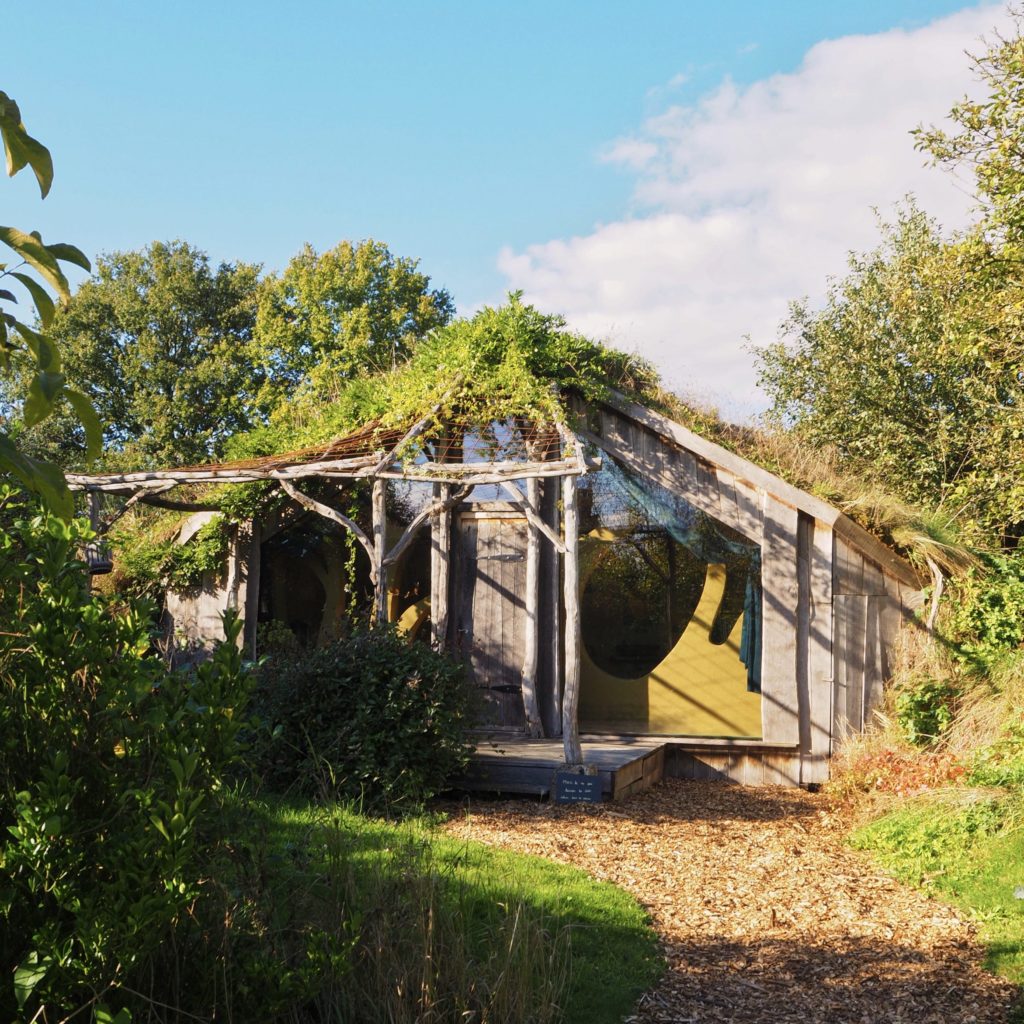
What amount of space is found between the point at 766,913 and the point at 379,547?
5.96 metres

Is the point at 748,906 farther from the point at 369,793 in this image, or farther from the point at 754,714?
the point at 754,714

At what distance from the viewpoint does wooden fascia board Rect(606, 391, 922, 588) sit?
10508mm

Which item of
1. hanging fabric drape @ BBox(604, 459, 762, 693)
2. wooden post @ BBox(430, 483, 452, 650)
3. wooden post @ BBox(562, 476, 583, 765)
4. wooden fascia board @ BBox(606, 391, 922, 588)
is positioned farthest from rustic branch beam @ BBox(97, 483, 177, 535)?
wooden fascia board @ BBox(606, 391, 922, 588)

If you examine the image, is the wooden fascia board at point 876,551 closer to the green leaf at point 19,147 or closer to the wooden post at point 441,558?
the wooden post at point 441,558

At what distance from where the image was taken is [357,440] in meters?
11.6

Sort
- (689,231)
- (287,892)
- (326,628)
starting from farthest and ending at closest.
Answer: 1. (689,231)
2. (326,628)
3. (287,892)

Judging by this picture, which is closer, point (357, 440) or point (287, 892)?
point (287, 892)

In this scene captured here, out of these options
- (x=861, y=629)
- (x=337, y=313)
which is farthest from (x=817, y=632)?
(x=337, y=313)

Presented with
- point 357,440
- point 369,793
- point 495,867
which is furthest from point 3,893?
point 357,440

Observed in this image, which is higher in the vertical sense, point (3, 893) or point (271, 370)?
point (271, 370)

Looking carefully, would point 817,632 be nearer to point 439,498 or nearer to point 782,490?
point 782,490

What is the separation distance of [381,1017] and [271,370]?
25602 millimetres

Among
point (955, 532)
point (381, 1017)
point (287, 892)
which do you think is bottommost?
point (381, 1017)

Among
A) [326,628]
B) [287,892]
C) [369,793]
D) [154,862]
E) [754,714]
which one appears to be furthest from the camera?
[326,628]
